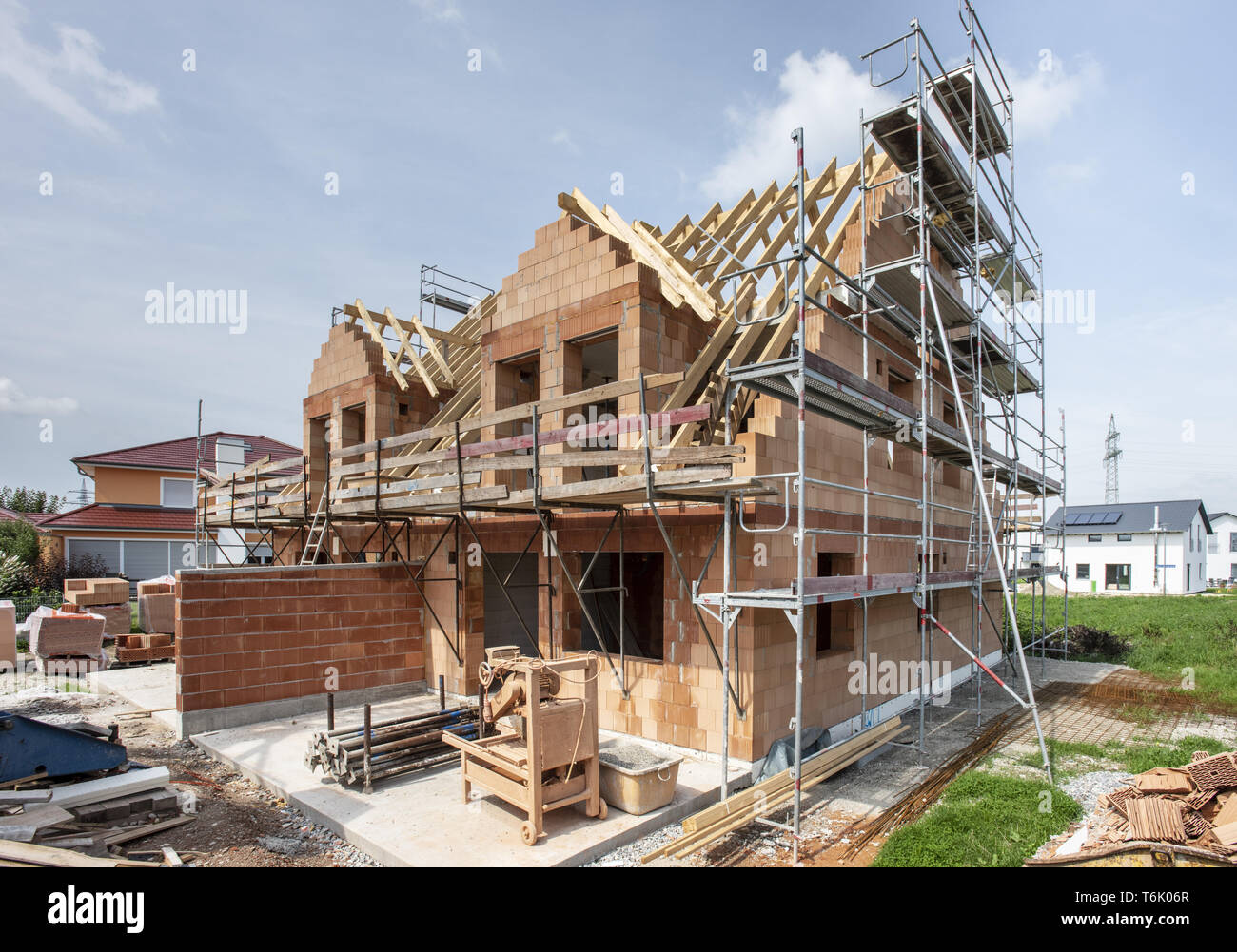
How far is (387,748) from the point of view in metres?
7.64

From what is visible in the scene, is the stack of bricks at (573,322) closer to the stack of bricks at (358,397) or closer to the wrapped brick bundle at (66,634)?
the stack of bricks at (358,397)

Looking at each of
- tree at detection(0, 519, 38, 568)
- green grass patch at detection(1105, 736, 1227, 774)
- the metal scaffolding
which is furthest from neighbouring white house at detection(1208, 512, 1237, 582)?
tree at detection(0, 519, 38, 568)

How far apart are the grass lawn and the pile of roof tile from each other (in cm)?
743

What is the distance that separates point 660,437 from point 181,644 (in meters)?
7.38

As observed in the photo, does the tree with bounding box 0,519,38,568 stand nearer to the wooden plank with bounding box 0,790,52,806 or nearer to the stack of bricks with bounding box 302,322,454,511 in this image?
the stack of bricks with bounding box 302,322,454,511

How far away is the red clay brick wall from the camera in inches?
374

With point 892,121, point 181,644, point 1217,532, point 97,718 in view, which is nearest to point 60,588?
point 97,718

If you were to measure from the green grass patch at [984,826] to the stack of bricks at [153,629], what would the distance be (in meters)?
15.8

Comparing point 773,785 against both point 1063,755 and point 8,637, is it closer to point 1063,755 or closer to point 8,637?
point 1063,755

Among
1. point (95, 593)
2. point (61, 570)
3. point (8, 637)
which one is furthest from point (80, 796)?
point (61, 570)

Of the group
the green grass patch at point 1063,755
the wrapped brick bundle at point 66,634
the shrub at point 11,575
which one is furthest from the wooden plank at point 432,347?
Result: the shrub at point 11,575

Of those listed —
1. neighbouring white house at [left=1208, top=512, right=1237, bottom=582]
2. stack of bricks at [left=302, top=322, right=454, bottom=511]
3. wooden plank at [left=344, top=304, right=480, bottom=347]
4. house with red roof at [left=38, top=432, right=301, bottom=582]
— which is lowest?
neighbouring white house at [left=1208, top=512, right=1237, bottom=582]
